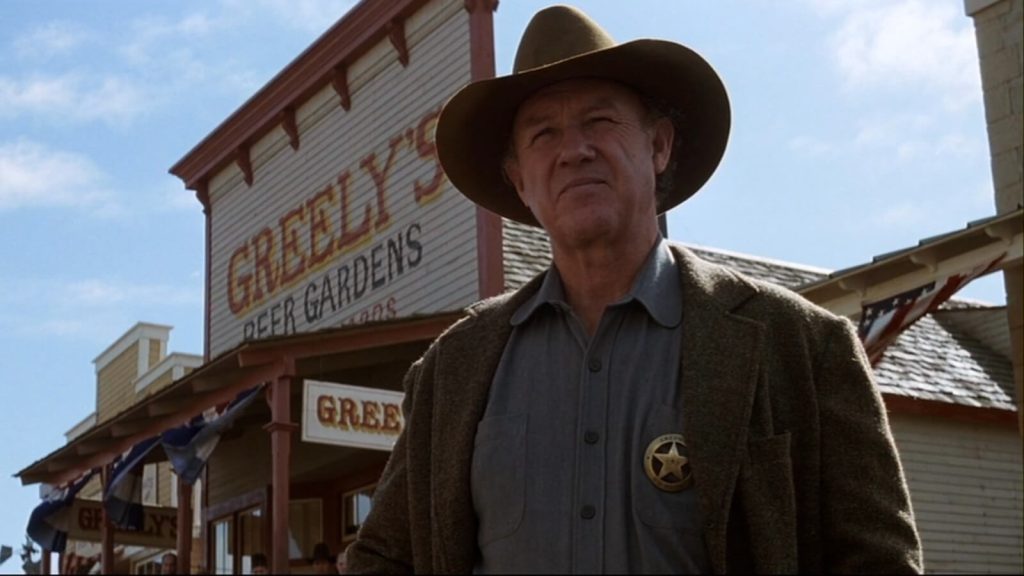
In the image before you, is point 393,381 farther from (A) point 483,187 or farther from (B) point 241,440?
(A) point 483,187

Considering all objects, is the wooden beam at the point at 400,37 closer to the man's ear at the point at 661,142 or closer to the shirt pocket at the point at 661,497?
the man's ear at the point at 661,142

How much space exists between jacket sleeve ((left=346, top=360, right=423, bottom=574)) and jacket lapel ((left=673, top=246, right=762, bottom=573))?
567mm

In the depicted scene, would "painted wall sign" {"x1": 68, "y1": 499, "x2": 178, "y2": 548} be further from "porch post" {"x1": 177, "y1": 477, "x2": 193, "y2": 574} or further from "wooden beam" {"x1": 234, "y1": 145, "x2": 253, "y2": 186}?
"wooden beam" {"x1": 234, "y1": 145, "x2": 253, "y2": 186}

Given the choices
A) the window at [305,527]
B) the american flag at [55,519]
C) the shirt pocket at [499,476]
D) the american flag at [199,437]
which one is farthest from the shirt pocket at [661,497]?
the american flag at [55,519]

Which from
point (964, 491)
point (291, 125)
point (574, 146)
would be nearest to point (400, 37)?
point (291, 125)

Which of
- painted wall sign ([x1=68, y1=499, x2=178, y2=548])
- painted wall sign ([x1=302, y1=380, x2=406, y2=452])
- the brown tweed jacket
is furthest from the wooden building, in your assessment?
the brown tweed jacket

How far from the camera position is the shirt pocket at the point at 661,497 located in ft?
7.57

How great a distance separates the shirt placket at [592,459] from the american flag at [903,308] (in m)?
8.93

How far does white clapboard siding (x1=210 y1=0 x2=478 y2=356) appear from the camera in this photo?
633 inches

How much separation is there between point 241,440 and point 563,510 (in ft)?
54.5

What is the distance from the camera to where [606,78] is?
9.17 feet

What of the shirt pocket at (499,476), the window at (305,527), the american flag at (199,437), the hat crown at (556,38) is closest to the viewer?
the shirt pocket at (499,476)

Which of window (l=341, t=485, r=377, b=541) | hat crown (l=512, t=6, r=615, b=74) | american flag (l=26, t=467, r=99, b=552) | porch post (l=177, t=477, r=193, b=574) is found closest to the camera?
hat crown (l=512, t=6, r=615, b=74)

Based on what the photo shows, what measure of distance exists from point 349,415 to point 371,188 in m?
5.85
